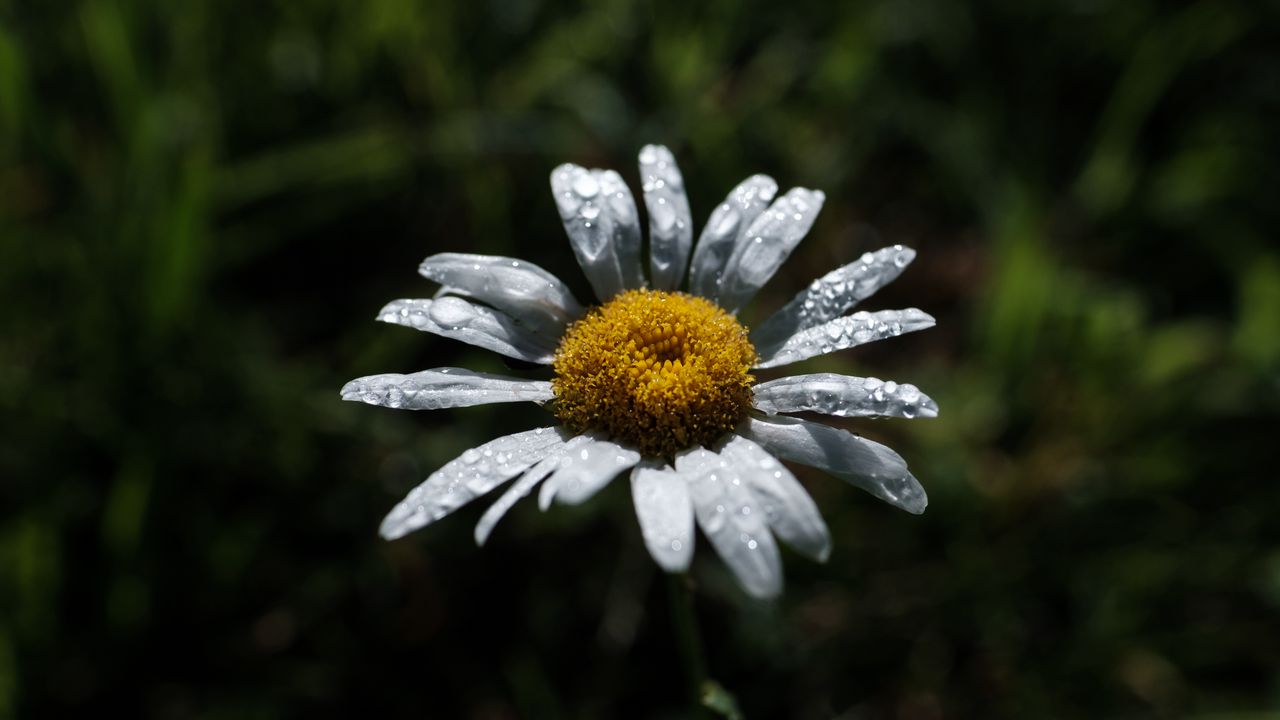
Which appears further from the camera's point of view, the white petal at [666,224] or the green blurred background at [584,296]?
the green blurred background at [584,296]

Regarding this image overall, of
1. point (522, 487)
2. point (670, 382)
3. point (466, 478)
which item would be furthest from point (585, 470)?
point (670, 382)

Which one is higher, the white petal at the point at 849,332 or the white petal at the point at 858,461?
the white petal at the point at 849,332

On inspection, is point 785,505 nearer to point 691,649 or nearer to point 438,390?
point 691,649

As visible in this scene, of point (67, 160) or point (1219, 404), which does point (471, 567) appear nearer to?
point (67, 160)

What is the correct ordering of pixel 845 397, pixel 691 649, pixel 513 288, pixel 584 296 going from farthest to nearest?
pixel 584 296 → pixel 513 288 → pixel 691 649 → pixel 845 397

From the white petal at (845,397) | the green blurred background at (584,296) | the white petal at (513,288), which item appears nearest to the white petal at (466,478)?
the white petal at (513,288)

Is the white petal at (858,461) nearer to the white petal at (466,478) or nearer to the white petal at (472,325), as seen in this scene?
the white petal at (466,478)
